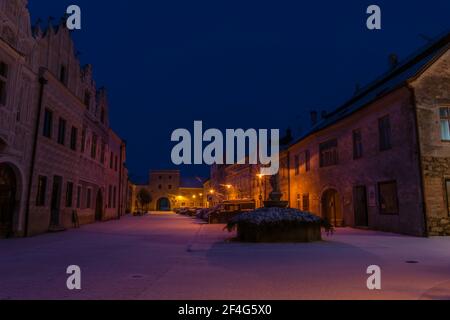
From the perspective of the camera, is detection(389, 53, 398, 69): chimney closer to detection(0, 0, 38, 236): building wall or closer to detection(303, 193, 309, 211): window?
detection(303, 193, 309, 211): window

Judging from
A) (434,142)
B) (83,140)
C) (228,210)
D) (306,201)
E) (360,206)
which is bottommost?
(228,210)

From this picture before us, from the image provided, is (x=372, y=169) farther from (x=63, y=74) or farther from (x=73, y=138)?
(x=63, y=74)

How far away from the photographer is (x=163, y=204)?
321 feet

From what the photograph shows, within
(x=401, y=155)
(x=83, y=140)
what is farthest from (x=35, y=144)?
(x=401, y=155)

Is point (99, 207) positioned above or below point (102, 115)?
below

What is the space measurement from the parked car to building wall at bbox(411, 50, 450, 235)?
576 inches

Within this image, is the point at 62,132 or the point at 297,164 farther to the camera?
the point at 297,164

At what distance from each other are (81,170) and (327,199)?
18.9m

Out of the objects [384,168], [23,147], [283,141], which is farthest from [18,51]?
[283,141]

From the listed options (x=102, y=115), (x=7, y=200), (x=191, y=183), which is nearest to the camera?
(x=7, y=200)

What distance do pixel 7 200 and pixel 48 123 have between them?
16.5 ft

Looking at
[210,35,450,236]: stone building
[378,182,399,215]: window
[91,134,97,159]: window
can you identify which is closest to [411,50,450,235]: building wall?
[210,35,450,236]: stone building

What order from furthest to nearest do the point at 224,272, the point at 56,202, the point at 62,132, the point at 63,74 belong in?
the point at 63,74, the point at 62,132, the point at 56,202, the point at 224,272
